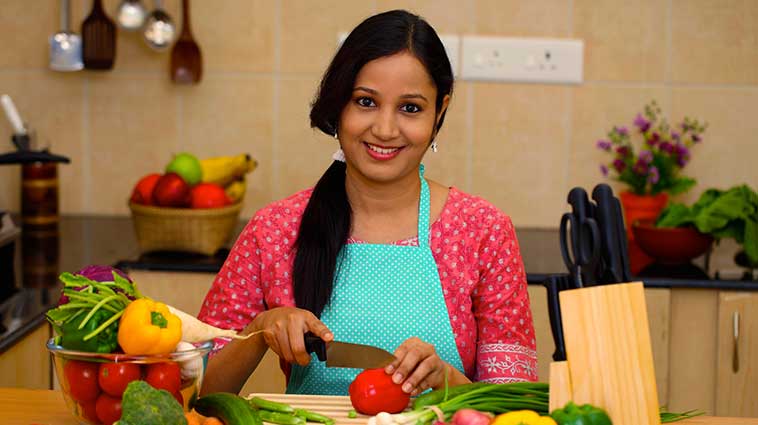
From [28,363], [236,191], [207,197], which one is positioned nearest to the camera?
[28,363]

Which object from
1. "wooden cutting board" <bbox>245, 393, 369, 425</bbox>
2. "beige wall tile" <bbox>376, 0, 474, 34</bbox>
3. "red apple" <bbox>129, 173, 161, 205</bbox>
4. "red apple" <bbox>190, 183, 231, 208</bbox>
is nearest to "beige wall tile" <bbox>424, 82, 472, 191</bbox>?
"beige wall tile" <bbox>376, 0, 474, 34</bbox>

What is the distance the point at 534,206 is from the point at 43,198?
1256 mm

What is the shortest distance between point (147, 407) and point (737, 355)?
164cm

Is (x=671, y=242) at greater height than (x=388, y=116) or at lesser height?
lesser

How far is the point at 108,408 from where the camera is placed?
121cm

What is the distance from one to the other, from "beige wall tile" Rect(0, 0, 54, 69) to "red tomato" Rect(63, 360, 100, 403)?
69.0 inches

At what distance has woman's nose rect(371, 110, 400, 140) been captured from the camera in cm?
163

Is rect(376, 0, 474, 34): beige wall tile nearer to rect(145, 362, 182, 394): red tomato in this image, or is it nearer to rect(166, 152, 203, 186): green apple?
rect(166, 152, 203, 186): green apple

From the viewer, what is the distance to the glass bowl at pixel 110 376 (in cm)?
119

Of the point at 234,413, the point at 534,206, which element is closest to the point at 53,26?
the point at 534,206

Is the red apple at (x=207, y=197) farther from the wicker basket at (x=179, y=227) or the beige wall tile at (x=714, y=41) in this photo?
the beige wall tile at (x=714, y=41)

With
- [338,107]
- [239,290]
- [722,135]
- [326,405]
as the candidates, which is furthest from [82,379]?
[722,135]

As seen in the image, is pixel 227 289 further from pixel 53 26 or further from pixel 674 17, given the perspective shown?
pixel 674 17

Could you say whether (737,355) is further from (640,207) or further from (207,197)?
(207,197)
